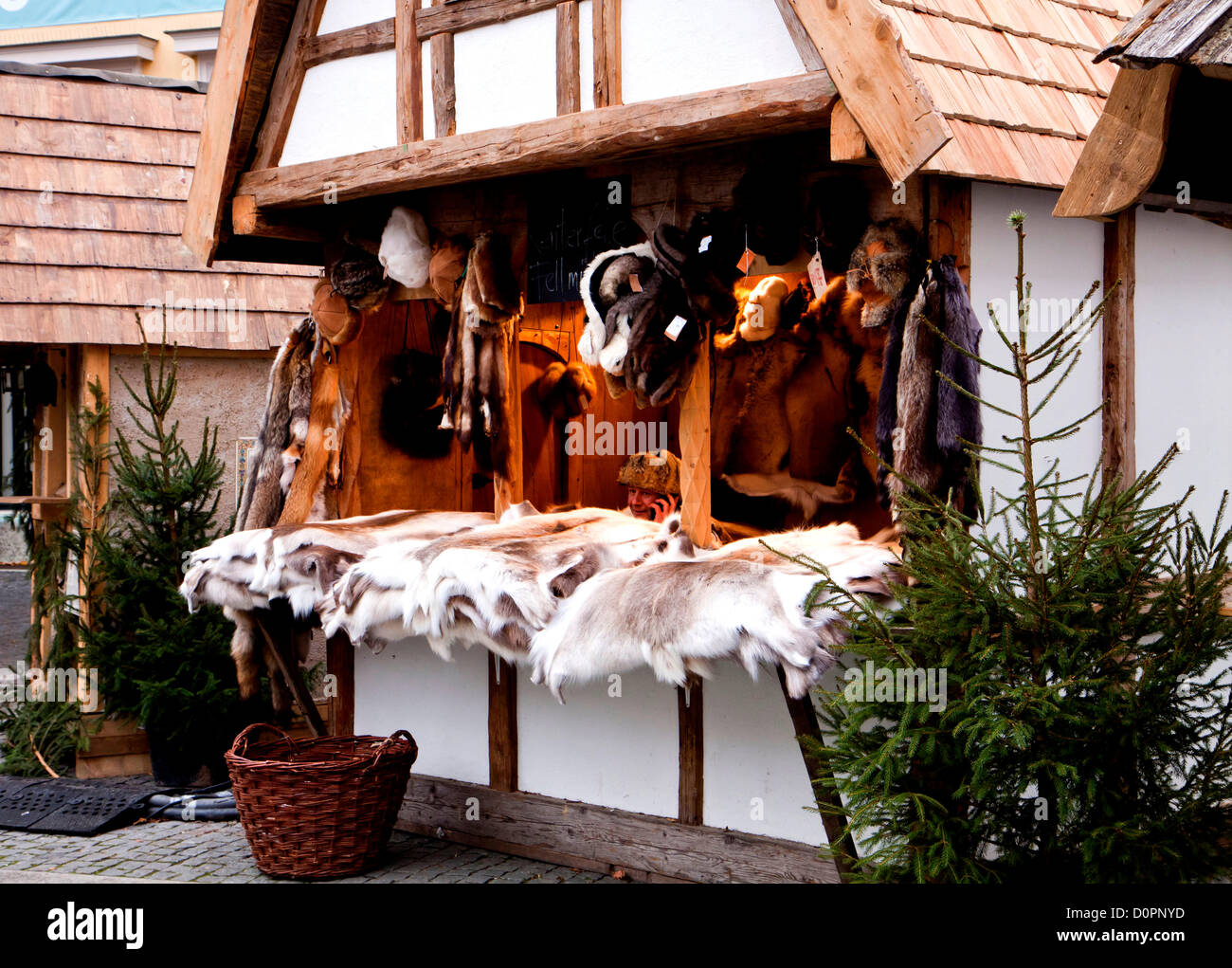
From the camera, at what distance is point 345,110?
704 centimetres

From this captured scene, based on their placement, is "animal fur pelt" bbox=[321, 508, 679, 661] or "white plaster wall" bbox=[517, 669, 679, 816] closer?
"animal fur pelt" bbox=[321, 508, 679, 661]

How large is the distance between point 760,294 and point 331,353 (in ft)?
8.38

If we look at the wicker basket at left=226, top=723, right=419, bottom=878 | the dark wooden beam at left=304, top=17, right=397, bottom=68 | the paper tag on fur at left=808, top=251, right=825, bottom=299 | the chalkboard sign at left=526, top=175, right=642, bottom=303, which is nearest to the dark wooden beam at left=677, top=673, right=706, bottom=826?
the wicker basket at left=226, top=723, right=419, bottom=878

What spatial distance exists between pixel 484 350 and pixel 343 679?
230 centimetres

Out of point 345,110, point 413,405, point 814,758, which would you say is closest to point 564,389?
point 413,405

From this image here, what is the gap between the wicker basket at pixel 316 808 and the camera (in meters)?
6.39

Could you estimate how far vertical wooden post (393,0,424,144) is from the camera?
21.8ft

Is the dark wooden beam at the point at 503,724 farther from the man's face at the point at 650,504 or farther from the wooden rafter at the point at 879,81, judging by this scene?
the wooden rafter at the point at 879,81

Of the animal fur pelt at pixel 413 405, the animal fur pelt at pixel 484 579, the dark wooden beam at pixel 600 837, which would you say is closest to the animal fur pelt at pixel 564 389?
the animal fur pelt at pixel 413 405

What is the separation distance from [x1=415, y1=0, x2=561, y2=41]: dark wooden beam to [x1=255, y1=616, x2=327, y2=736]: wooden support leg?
10.7 feet

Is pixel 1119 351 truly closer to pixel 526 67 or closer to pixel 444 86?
pixel 526 67

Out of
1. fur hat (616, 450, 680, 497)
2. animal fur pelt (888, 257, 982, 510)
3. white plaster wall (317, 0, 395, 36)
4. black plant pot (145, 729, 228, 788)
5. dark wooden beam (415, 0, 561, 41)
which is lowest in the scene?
black plant pot (145, 729, 228, 788)

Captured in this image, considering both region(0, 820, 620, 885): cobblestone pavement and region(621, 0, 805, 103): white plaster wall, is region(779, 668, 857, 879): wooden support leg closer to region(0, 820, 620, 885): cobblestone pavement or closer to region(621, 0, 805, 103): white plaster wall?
region(0, 820, 620, 885): cobblestone pavement
